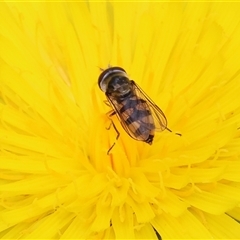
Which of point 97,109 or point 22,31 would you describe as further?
point 22,31

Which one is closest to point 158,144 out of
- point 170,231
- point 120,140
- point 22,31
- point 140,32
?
point 120,140

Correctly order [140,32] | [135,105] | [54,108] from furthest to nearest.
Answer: [140,32] → [54,108] → [135,105]

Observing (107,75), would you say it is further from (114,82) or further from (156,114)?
(156,114)

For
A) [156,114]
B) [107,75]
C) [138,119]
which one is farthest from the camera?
[107,75]

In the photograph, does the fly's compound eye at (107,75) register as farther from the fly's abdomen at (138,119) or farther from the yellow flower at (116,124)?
the fly's abdomen at (138,119)

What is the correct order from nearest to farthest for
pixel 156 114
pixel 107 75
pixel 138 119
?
pixel 138 119 → pixel 156 114 → pixel 107 75

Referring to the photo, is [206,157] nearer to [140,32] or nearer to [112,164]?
[112,164]

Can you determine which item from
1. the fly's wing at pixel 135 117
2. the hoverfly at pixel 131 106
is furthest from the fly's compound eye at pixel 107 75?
the fly's wing at pixel 135 117

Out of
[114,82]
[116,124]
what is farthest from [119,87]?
[116,124]
